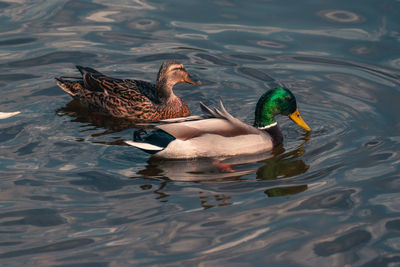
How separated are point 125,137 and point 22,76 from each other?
106 inches

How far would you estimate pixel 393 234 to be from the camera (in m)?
7.17

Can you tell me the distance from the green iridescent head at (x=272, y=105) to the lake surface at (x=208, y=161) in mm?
410

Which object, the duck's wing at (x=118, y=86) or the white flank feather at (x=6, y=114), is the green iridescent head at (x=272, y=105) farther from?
the white flank feather at (x=6, y=114)

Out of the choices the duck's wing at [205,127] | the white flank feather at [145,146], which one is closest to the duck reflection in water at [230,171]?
the white flank feather at [145,146]

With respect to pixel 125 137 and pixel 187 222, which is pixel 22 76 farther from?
pixel 187 222

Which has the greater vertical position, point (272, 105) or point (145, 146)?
point (272, 105)

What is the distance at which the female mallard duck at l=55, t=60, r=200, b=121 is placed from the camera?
10805 mm

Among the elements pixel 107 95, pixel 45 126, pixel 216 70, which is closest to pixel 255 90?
pixel 216 70

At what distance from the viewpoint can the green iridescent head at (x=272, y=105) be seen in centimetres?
973

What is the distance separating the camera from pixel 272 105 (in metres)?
9.73

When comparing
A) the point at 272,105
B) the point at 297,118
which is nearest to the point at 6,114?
the point at 272,105

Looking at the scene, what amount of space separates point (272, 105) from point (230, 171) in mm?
1474

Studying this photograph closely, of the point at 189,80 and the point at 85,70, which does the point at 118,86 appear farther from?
the point at 189,80

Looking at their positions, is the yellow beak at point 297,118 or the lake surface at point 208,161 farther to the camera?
the yellow beak at point 297,118
